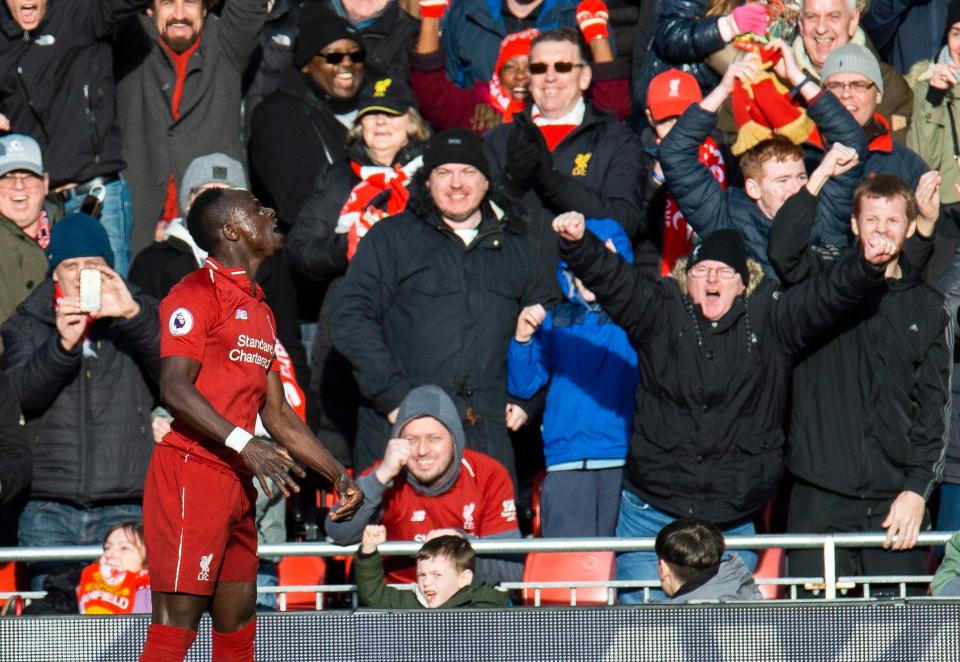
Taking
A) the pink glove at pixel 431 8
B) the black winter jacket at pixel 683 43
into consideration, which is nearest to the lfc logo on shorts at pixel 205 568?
the black winter jacket at pixel 683 43

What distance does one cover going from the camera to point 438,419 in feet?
27.3

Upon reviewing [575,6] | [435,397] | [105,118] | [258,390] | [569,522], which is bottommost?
[569,522]

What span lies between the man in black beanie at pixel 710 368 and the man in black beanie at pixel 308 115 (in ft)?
8.42

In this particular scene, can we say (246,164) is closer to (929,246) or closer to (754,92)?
(754,92)

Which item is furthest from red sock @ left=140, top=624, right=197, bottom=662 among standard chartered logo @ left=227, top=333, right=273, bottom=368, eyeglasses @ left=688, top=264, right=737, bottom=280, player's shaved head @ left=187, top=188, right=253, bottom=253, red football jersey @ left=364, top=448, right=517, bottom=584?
eyeglasses @ left=688, top=264, right=737, bottom=280

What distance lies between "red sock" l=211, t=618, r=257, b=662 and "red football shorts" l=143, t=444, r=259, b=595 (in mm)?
184

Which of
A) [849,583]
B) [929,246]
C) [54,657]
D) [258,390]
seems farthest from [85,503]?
[929,246]

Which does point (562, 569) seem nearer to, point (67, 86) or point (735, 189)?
point (735, 189)

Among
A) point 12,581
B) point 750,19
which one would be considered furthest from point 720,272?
point 12,581

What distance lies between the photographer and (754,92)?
9.77 meters

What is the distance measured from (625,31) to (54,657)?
6.28 meters

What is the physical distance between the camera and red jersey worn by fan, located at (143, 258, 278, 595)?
5773 mm

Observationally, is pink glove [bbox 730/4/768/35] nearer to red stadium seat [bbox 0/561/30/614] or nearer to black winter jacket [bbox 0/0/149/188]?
black winter jacket [bbox 0/0/149/188]

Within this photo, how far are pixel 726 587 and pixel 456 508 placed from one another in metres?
1.57
